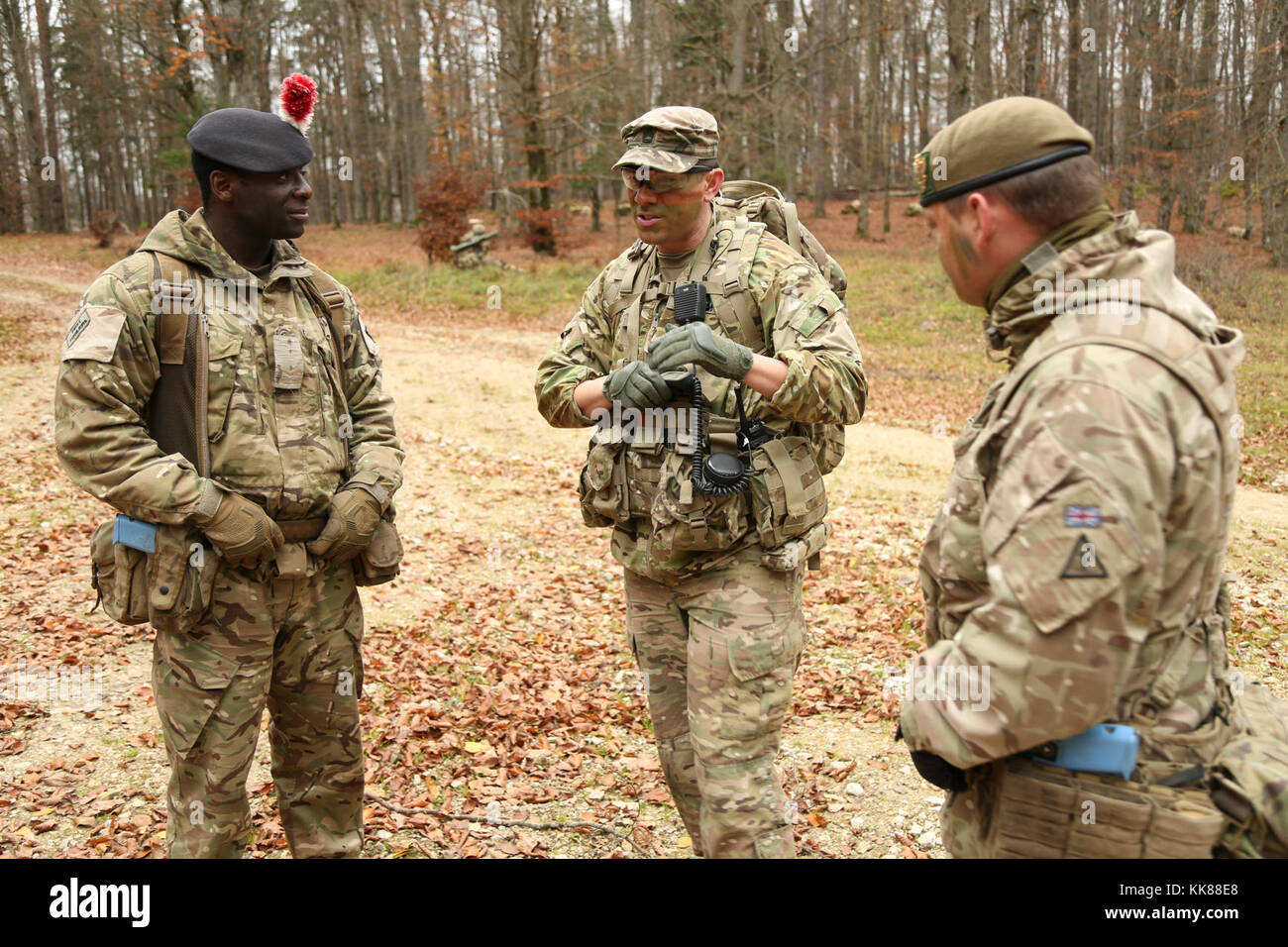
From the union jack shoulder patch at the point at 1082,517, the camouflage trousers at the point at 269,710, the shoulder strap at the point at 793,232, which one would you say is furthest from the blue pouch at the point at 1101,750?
the camouflage trousers at the point at 269,710

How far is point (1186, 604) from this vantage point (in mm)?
2027

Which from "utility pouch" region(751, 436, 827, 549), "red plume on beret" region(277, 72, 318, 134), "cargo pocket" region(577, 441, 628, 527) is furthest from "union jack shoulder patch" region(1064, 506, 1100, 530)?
"red plume on beret" region(277, 72, 318, 134)

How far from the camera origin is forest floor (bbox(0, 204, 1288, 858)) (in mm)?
4434

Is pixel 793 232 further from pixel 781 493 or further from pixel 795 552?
pixel 795 552

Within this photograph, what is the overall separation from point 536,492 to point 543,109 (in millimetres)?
18724

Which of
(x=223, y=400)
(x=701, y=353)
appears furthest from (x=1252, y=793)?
(x=223, y=400)

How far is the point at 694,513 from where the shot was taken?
3227 millimetres

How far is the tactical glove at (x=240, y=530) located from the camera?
3.12 metres

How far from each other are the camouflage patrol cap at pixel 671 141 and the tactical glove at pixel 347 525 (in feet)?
4.86

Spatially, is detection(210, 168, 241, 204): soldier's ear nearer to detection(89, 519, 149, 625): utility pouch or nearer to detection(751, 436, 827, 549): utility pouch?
detection(89, 519, 149, 625): utility pouch

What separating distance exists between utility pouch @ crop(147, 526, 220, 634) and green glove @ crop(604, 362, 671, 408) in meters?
1.44

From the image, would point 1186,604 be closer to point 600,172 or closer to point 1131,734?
point 1131,734

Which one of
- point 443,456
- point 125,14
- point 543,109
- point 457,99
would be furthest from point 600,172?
point 443,456

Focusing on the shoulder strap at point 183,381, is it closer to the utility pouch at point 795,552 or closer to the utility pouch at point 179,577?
the utility pouch at point 179,577
